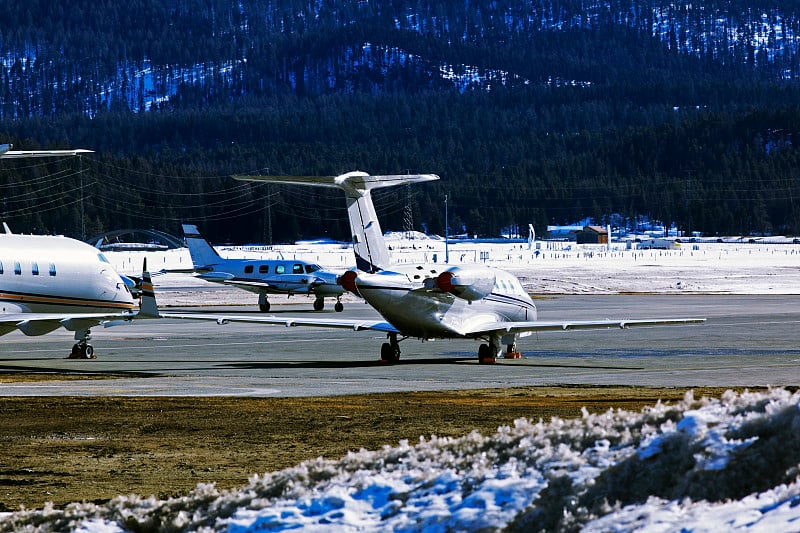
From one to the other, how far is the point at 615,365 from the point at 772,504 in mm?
24417

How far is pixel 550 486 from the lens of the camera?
7875mm

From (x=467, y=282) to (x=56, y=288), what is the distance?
10.3 metres

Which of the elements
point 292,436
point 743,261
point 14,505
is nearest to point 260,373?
point 292,436

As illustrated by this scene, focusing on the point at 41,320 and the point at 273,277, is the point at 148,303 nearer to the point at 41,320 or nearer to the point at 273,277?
the point at 41,320

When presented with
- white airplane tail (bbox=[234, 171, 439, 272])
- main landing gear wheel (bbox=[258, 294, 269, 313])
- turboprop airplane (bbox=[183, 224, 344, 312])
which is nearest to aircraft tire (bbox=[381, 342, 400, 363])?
white airplane tail (bbox=[234, 171, 439, 272])

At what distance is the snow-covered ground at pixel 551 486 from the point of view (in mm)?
7254

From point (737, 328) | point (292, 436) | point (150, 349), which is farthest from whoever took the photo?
point (737, 328)

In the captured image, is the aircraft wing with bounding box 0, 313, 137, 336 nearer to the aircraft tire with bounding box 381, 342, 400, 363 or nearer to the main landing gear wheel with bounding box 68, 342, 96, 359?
the main landing gear wheel with bounding box 68, 342, 96, 359

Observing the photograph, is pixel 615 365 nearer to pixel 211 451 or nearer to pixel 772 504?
pixel 211 451

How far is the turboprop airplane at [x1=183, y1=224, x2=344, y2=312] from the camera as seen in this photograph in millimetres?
65250

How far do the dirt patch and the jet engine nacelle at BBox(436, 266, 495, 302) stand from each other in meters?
7.39

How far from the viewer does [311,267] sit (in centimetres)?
6800

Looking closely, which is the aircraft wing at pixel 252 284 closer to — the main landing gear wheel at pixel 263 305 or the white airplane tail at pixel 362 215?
the main landing gear wheel at pixel 263 305

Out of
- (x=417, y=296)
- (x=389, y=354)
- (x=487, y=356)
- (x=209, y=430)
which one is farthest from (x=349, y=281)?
(x=209, y=430)
